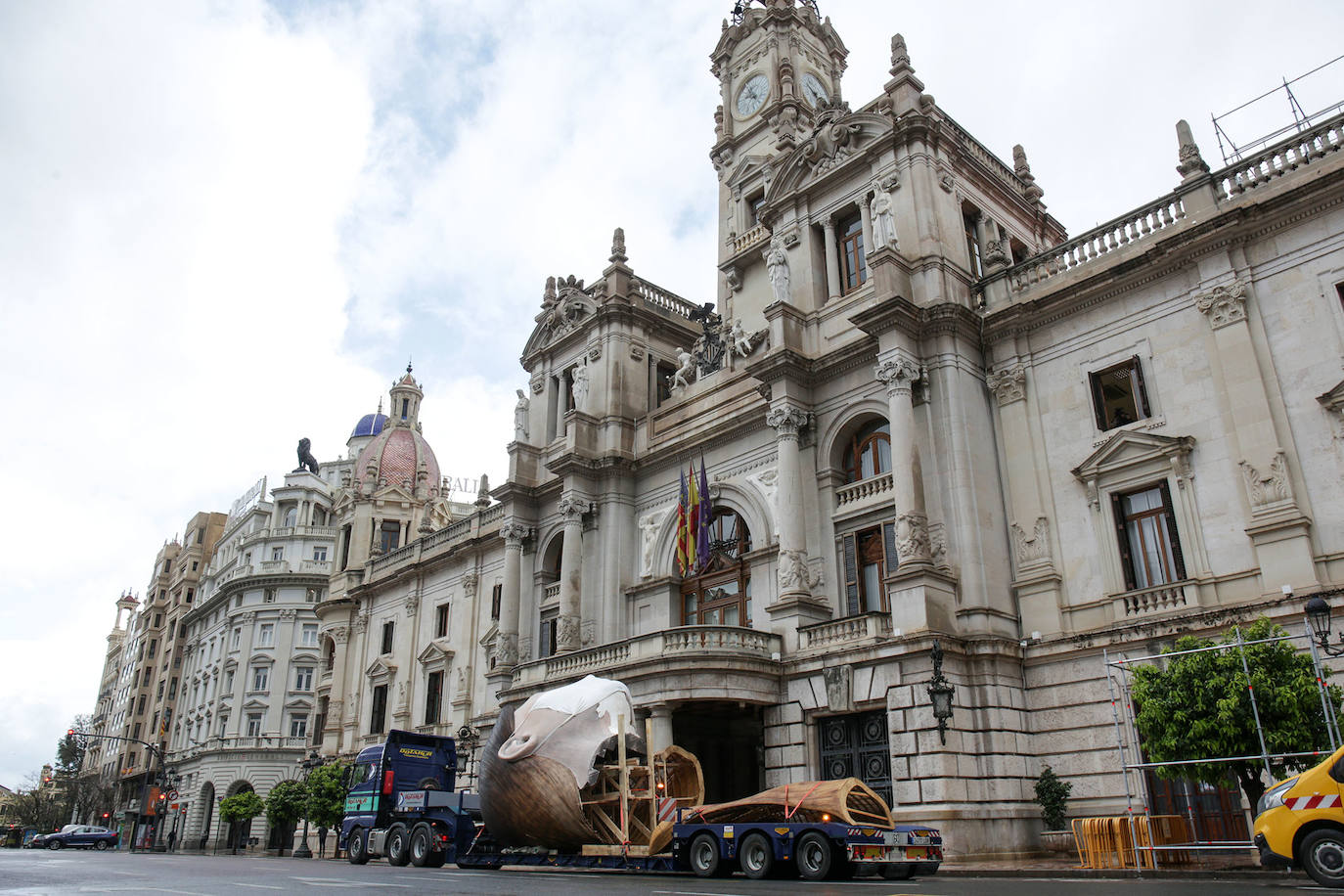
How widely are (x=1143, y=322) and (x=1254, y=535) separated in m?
6.23

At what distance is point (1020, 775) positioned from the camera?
2292 centimetres

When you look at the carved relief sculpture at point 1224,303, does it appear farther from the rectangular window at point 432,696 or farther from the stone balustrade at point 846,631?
the rectangular window at point 432,696

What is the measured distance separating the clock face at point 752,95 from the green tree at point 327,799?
32152 millimetres

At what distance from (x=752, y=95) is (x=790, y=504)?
22.0 m

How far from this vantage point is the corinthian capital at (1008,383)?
87.7ft

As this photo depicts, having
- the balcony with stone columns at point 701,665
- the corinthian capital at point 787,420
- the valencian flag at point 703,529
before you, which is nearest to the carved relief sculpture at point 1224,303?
the corinthian capital at point 787,420

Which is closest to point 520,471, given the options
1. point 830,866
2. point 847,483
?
point 847,483

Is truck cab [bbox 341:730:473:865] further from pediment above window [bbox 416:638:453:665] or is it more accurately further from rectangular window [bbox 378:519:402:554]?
rectangular window [bbox 378:519:402:554]

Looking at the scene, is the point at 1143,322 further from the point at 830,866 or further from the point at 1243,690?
the point at 830,866

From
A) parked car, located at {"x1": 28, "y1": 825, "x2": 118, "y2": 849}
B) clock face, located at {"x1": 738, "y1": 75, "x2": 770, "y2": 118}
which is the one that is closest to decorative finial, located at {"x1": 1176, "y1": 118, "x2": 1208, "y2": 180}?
clock face, located at {"x1": 738, "y1": 75, "x2": 770, "y2": 118}

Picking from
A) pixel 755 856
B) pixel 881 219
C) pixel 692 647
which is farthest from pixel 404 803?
pixel 881 219

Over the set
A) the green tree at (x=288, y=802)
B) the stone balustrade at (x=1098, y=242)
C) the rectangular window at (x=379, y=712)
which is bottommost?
the green tree at (x=288, y=802)

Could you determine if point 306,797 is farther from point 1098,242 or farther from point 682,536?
point 1098,242

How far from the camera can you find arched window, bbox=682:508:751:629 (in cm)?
3127
